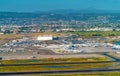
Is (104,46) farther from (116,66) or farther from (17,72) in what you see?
(17,72)

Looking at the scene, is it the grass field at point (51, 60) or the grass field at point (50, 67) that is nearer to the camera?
the grass field at point (50, 67)

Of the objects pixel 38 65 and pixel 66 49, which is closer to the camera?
pixel 38 65

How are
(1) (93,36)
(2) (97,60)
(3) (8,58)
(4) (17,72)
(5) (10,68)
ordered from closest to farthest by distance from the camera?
(4) (17,72) < (5) (10,68) < (2) (97,60) < (3) (8,58) < (1) (93,36)

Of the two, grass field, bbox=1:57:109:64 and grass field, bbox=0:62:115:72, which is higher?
grass field, bbox=0:62:115:72

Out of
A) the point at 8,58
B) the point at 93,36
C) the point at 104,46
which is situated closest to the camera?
the point at 8,58

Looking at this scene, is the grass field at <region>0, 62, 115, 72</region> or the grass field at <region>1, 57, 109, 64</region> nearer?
the grass field at <region>0, 62, 115, 72</region>

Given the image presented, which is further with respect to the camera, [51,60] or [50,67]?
[51,60]

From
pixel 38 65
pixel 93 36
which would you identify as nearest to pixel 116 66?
pixel 38 65

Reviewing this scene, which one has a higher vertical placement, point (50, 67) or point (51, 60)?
point (50, 67)

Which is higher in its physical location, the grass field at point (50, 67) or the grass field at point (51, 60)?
the grass field at point (50, 67)

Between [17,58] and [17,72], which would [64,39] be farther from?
[17,72]

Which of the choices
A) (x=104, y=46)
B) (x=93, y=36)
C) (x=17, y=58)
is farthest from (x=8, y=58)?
(x=93, y=36)
